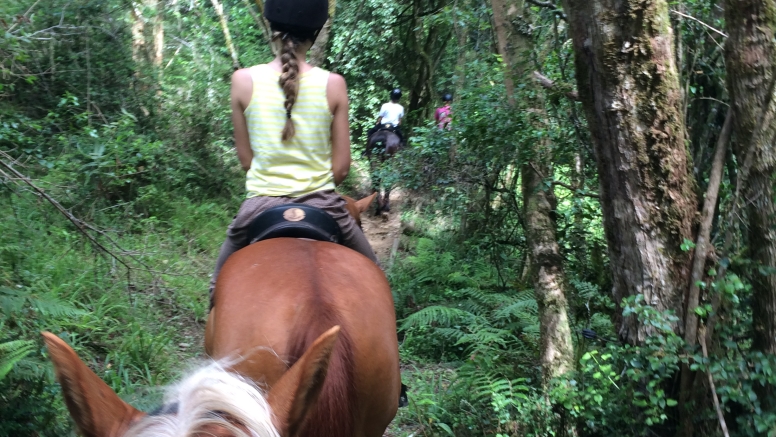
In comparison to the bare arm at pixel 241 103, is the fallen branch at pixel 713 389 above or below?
below

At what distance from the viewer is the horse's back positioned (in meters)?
2.02

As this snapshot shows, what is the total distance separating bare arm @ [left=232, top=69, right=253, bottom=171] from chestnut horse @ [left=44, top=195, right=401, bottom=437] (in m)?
0.79

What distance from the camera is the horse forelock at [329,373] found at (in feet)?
6.13

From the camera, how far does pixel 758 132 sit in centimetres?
228

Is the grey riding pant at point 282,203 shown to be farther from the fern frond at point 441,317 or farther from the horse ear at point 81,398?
the fern frond at point 441,317

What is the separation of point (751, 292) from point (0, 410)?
3.64 meters

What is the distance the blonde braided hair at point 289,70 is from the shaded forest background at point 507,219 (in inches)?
52.8

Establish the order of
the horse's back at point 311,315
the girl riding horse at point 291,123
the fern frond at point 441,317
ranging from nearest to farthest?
the horse's back at point 311,315, the girl riding horse at point 291,123, the fern frond at point 441,317

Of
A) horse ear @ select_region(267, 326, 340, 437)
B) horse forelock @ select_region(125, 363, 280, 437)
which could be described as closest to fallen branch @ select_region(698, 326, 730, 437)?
horse ear @ select_region(267, 326, 340, 437)

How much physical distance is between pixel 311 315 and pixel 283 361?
18 cm

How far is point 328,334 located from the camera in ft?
4.79

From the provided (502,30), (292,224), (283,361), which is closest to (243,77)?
(292,224)

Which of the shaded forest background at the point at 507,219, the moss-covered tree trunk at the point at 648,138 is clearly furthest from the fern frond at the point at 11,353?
the moss-covered tree trunk at the point at 648,138

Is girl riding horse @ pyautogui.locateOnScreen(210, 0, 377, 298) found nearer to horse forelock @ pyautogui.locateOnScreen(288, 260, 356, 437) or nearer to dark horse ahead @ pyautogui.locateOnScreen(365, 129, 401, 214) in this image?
horse forelock @ pyautogui.locateOnScreen(288, 260, 356, 437)
